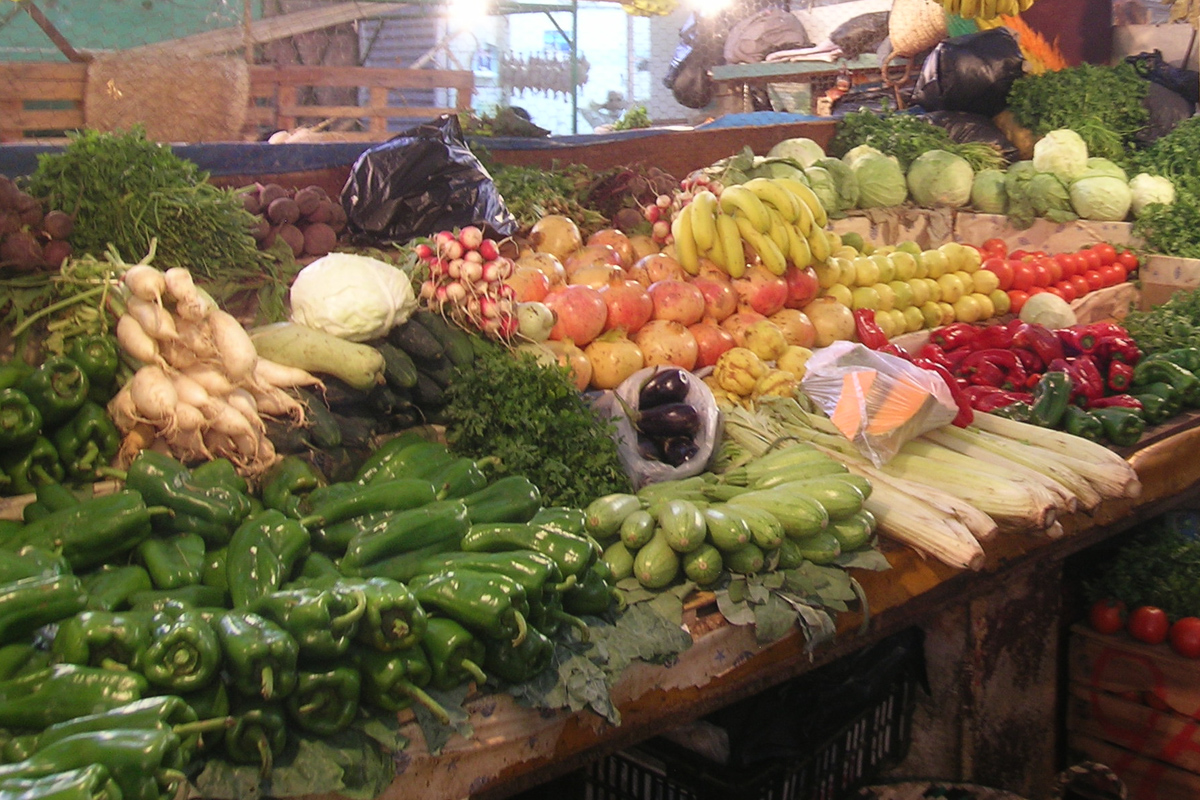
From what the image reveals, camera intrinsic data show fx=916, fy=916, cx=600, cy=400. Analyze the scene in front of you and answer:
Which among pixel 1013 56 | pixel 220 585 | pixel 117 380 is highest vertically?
pixel 1013 56

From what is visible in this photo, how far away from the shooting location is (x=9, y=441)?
7.15 ft

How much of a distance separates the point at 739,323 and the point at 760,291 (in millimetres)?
202

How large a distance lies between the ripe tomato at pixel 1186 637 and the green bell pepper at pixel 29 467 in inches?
157

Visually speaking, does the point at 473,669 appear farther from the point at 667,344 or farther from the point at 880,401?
the point at 667,344

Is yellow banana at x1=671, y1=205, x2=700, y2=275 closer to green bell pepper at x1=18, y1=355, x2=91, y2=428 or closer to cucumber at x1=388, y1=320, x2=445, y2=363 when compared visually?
cucumber at x1=388, y1=320, x2=445, y2=363

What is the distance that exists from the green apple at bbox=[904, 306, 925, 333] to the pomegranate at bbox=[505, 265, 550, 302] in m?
2.08

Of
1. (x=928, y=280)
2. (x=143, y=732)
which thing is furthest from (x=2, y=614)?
(x=928, y=280)

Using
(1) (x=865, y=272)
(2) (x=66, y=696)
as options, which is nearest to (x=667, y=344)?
(1) (x=865, y=272)

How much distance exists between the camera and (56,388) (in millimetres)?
2314

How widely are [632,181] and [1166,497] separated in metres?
2.83

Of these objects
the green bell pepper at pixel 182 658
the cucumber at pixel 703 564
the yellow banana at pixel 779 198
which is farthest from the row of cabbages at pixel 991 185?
the green bell pepper at pixel 182 658

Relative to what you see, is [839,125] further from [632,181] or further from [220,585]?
[220,585]

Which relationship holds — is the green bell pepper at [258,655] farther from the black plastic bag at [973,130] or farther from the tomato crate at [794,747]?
the black plastic bag at [973,130]

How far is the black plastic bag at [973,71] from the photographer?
6.95m
